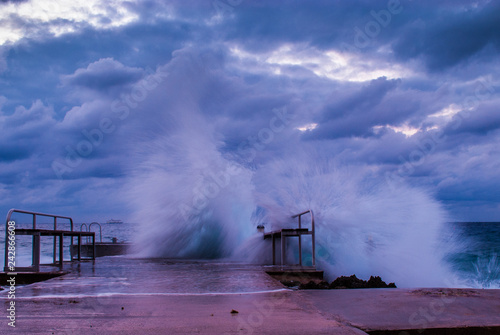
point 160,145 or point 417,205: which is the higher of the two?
point 160,145

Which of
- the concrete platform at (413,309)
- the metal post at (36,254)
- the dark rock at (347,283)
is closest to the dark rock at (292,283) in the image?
the dark rock at (347,283)

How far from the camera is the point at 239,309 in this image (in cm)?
490

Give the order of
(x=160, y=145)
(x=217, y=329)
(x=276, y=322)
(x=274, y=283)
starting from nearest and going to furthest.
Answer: (x=217, y=329)
(x=276, y=322)
(x=274, y=283)
(x=160, y=145)

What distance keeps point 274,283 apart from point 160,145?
32.4 feet

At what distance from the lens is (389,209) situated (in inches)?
503

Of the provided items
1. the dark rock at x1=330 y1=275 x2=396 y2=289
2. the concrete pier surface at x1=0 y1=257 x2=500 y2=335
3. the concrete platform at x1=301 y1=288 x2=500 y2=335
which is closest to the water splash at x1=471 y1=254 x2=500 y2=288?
the dark rock at x1=330 y1=275 x2=396 y2=289

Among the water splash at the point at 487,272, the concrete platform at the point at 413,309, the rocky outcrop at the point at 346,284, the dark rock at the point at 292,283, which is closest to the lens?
the concrete platform at the point at 413,309

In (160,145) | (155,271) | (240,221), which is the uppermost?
(160,145)

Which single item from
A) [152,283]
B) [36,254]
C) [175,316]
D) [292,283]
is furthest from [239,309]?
[36,254]

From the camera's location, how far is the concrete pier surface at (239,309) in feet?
13.4

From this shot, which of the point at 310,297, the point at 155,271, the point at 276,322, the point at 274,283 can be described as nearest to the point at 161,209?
the point at 155,271

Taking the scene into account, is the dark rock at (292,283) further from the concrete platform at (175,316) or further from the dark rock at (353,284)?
the concrete platform at (175,316)

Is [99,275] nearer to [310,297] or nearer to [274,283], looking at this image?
[274,283]

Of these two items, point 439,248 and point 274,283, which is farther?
point 439,248
